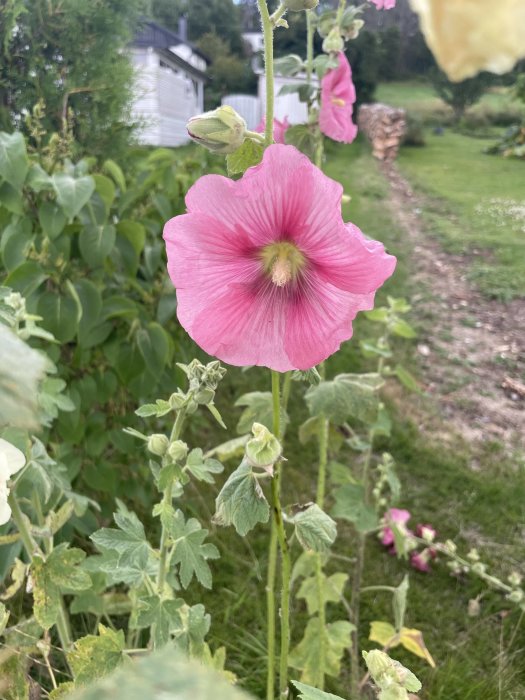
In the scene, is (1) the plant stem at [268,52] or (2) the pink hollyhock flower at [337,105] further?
(2) the pink hollyhock flower at [337,105]

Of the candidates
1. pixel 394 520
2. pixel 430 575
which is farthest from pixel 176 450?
pixel 430 575

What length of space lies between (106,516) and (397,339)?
5.56 ft

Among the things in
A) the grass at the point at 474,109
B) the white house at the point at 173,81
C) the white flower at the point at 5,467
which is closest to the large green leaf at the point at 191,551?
the white flower at the point at 5,467

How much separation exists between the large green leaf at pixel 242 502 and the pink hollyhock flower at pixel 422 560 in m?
0.98

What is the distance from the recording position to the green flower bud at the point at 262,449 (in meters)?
0.47

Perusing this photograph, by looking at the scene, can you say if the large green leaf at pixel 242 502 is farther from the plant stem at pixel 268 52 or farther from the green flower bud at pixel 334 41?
the green flower bud at pixel 334 41

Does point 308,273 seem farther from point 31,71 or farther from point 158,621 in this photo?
point 31,71

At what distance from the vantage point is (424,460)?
182 cm

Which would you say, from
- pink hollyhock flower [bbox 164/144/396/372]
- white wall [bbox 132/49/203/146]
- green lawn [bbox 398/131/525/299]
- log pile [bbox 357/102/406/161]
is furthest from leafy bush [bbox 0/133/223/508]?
log pile [bbox 357/102/406/161]

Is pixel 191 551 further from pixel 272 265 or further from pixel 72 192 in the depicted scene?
pixel 72 192

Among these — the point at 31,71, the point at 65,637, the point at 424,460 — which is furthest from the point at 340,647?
the point at 31,71

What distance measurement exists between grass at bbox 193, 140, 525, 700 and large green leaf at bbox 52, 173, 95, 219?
2.35 feet

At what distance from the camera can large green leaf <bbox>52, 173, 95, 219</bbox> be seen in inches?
40.3

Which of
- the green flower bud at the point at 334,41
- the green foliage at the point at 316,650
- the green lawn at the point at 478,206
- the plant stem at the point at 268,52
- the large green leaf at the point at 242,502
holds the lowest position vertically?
the green foliage at the point at 316,650
